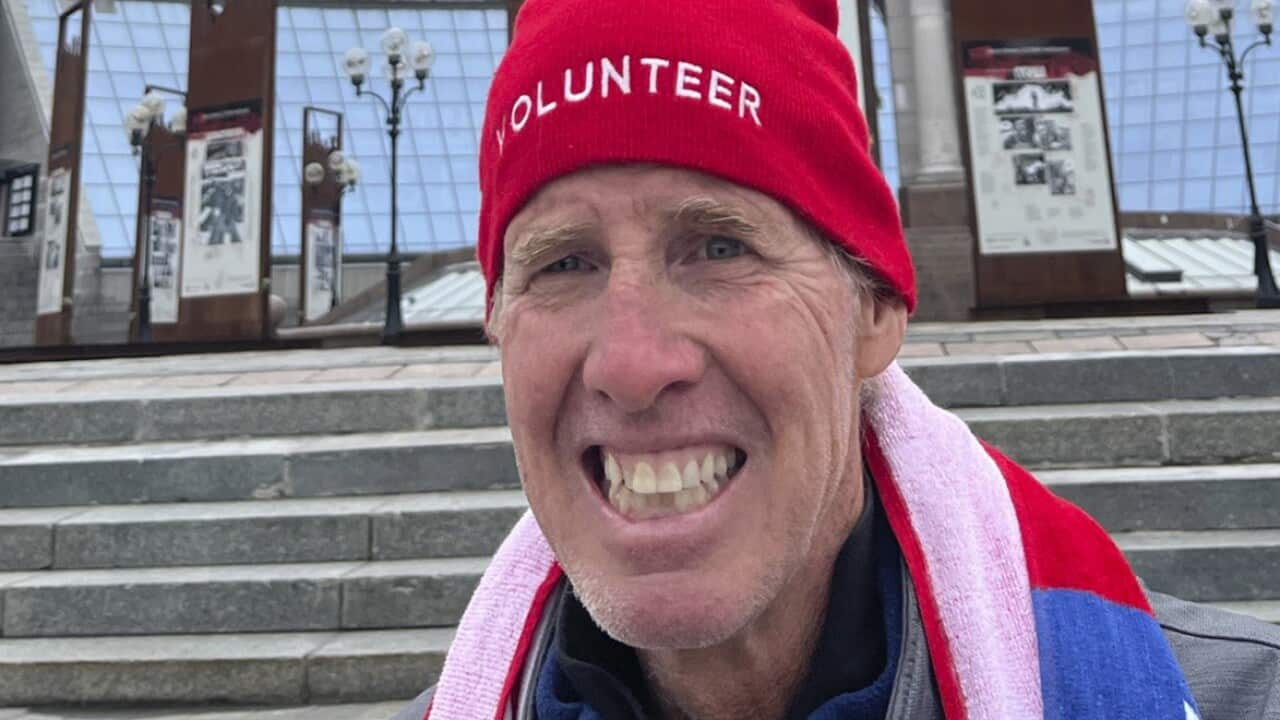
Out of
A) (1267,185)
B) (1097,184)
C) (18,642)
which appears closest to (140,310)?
(18,642)

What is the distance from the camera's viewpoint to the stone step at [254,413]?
4.81 meters

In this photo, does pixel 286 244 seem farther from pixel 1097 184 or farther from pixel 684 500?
pixel 684 500

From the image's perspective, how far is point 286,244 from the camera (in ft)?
148

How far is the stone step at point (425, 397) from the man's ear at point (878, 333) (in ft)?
11.8

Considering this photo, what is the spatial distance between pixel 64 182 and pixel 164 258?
6.58ft

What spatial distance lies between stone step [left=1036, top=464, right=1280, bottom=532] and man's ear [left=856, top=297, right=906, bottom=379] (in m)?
2.83

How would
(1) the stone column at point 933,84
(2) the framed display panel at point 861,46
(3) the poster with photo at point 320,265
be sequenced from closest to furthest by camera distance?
(2) the framed display panel at point 861,46 < (1) the stone column at point 933,84 < (3) the poster with photo at point 320,265

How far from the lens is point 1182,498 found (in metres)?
3.71

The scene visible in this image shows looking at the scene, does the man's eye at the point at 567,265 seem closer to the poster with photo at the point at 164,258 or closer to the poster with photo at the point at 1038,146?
the poster with photo at the point at 1038,146

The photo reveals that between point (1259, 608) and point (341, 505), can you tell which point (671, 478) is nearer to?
point (1259, 608)

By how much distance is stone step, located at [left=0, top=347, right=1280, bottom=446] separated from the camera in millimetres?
4523

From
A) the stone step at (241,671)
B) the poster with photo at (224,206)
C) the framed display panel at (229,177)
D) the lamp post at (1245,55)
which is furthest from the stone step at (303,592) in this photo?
the lamp post at (1245,55)

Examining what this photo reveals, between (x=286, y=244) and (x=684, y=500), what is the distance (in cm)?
4751

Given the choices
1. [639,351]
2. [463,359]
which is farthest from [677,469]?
[463,359]
